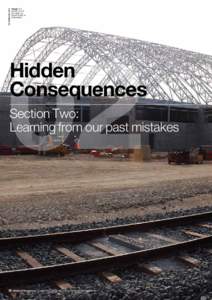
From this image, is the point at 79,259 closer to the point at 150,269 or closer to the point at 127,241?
the point at 150,269

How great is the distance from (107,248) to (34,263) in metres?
→ 1.61

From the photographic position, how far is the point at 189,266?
6.99 metres

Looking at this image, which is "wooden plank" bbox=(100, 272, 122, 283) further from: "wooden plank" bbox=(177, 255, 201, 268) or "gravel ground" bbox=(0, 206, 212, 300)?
"wooden plank" bbox=(177, 255, 201, 268)

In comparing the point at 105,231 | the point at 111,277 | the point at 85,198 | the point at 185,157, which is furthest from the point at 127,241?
the point at 185,157

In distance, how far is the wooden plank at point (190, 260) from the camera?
7.00m

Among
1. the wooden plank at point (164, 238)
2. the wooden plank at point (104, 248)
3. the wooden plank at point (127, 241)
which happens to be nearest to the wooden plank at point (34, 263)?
the wooden plank at point (104, 248)

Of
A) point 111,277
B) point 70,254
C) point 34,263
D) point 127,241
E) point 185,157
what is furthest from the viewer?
point 185,157

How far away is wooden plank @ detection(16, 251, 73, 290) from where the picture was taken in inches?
231

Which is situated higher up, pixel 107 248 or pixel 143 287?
pixel 143 287

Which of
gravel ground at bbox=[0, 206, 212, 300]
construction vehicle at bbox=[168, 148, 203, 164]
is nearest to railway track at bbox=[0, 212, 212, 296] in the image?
gravel ground at bbox=[0, 206, 212, 300]

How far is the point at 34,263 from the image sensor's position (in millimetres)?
6848

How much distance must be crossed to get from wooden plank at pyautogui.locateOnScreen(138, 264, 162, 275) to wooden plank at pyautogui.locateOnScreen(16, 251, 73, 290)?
1.37 metres

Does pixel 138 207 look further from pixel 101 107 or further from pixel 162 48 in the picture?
pixel 162 48

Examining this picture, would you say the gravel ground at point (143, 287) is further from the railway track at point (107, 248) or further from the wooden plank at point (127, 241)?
the wooden plank at point (127, 241)
